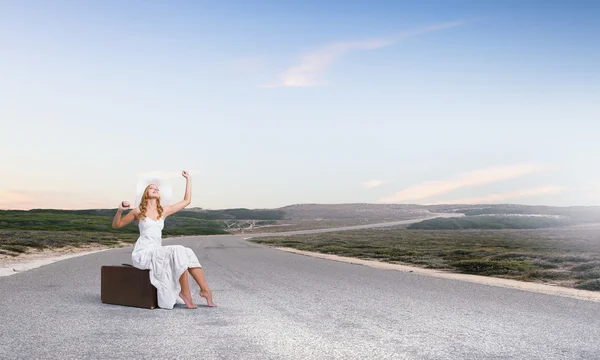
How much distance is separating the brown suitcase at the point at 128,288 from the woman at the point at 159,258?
15 centimetres

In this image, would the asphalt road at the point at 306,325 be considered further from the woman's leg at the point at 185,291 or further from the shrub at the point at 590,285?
the shrub at the point at 590,285

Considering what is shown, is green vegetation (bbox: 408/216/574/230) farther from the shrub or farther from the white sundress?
the white sundress

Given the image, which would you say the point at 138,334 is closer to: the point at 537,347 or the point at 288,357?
the point at 288,357

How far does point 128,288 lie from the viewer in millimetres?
10359

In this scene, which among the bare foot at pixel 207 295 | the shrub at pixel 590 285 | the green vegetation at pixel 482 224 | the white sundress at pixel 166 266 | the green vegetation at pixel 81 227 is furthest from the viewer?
the green vegetation at pixel 482 224

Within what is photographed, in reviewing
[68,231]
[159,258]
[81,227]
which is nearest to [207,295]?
[159,258]

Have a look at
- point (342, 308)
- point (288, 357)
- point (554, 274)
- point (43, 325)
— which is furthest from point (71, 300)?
point (554, 274)

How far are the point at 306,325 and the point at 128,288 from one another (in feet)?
12.4

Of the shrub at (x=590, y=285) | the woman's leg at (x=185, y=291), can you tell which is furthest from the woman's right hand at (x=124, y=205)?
the shrub at (x=590, y=285)

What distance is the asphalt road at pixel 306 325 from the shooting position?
684cm

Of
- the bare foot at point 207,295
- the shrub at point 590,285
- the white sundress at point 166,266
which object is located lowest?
the shrub at point 590,285

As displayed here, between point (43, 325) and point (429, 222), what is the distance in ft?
364

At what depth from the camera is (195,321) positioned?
8.84 meters

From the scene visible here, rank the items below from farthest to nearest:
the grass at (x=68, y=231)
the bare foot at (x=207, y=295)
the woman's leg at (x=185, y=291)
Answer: the grass at (x=68, y=231) → the bare foot at (x=207, y=295) → the woman's leg at (x=185, y=291)
